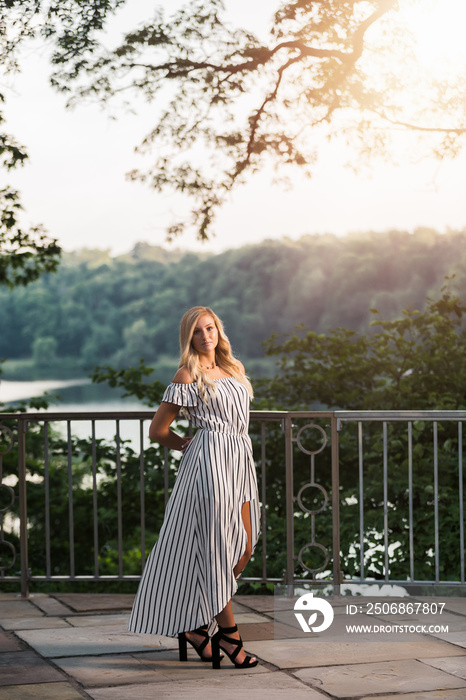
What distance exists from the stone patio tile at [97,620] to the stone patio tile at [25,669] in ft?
1.77

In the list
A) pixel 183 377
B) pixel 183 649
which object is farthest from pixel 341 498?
pixel 183 377

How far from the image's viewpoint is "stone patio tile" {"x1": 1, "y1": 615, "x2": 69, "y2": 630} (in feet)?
14.5

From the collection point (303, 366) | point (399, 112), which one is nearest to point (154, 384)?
point (303, 366)

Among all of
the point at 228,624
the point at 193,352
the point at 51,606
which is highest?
the point at 193,352

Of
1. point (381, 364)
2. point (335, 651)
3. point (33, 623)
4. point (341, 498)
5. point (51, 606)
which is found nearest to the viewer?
point (335, 651)

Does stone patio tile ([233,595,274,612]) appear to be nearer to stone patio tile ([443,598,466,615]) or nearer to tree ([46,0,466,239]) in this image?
stone patio tile ([443,598,466,615])

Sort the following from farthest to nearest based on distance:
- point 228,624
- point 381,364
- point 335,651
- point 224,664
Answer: point 381,364 < point 335,651 < point 224,664 < point 228,624

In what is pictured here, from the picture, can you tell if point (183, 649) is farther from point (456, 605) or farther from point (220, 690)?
point (456, 605)

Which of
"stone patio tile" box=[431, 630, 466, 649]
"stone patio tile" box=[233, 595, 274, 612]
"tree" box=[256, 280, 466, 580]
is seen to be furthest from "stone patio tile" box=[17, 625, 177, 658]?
"tree" box=[256, 280, 466, 580]

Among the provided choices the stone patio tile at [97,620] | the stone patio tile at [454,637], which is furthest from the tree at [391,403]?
the stone patio tile at [97,620]

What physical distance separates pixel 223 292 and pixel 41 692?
30.2 feet

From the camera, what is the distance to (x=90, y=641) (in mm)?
4160

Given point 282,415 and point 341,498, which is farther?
point 341,498

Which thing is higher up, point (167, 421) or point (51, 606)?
point (167, 421)
